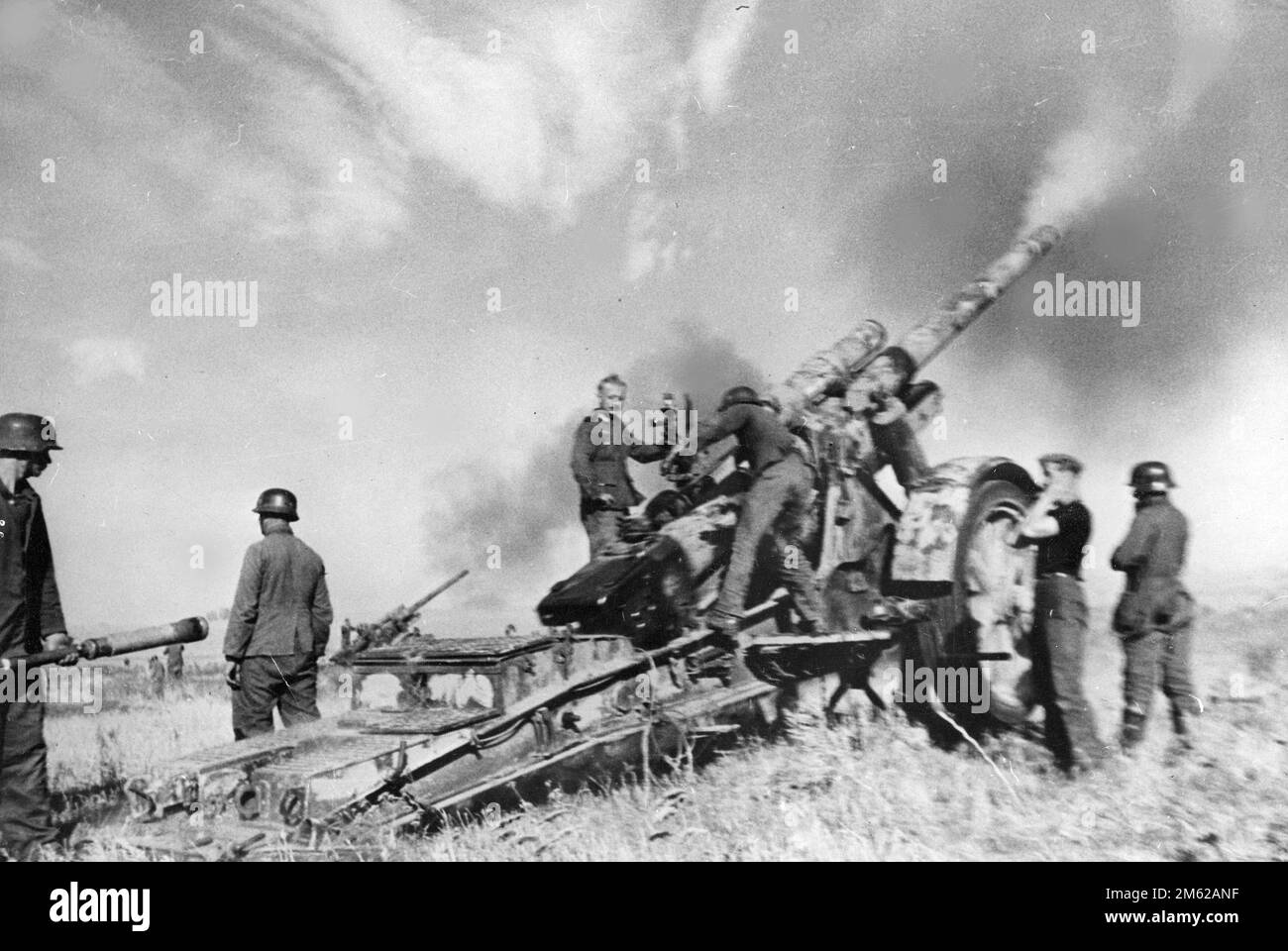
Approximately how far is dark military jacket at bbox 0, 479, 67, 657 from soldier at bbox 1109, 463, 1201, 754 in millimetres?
4640

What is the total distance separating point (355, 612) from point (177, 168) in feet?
7.03

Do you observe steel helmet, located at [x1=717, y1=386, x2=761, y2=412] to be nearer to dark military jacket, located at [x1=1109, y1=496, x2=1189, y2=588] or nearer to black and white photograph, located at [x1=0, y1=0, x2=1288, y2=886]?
black and white photograph, located at [x1=0, y1=0, x2=1288, y2=886]

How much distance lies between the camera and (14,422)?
498cm

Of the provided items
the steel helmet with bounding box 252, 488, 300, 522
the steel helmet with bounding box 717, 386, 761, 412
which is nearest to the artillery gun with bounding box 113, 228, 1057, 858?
the steel helmet with bounding box 717, 386, 761, 412

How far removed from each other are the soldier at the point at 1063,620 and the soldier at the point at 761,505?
39.1 inches

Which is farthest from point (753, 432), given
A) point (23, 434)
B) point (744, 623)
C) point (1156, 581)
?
point (23, 434)

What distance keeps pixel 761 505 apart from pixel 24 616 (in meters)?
3.19

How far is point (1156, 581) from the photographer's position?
496cm

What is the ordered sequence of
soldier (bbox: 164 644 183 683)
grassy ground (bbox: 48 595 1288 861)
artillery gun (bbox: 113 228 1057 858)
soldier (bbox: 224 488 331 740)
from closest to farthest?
artillery gun (bbox: 113 228 1057 858) < grassy ground (bbox: 48 595 1288 861) < soldier (bbox: 224 488 331 740) < soldier (bbox: 164 644 183 683)

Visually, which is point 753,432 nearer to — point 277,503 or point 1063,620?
point 1063,620

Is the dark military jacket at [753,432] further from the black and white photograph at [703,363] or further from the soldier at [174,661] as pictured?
the soldier at [174,661]

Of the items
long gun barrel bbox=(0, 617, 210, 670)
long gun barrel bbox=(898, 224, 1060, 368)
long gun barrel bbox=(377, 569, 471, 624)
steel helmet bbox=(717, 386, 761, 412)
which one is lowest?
long gun barrel bbox=(0, 617, 210, 670)

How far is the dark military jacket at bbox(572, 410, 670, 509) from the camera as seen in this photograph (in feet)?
16.6

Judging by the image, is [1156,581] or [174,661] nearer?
[1156,581]
